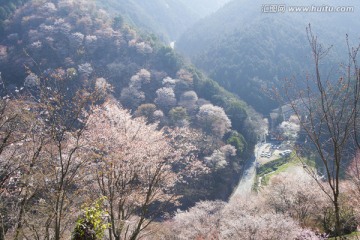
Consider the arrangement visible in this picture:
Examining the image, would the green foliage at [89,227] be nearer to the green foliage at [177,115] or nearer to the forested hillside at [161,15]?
the green foliage at [177,115]

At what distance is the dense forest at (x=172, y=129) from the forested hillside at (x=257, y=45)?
0.47 meters

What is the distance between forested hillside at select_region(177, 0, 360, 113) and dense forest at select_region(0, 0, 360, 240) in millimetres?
468

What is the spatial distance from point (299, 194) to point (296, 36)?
68084mm

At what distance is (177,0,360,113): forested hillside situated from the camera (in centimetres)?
6375

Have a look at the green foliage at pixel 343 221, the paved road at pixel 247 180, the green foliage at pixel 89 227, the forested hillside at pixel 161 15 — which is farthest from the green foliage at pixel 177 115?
the forested hillside at pixel 161 15

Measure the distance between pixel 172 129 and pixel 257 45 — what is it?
4825cm

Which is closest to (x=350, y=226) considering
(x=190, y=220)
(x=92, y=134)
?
(x=190, y=220)

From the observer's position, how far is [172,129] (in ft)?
111

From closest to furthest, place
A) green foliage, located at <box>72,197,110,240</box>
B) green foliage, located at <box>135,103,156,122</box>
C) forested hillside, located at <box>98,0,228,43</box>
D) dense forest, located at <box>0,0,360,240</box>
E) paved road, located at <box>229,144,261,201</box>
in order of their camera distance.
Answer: green foliage, located at <box>72,197,110,240</box>, dense forest, located at <box>0,0,360,240</box>, paved road, located at <box>229,144,261,201</box>, green foliage, located at <box>135,103,156,122</box>, forested hillside, located at <box>98,0,228,43</box>

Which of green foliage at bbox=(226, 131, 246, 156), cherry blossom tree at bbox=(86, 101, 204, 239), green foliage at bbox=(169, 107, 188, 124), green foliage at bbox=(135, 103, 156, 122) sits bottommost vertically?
green foliage at bbox=(135, 103, 156, 122)

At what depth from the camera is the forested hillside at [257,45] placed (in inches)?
2510

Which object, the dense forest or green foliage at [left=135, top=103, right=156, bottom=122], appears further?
green foliage at [left=135, top=103, right=156, bottom=122]

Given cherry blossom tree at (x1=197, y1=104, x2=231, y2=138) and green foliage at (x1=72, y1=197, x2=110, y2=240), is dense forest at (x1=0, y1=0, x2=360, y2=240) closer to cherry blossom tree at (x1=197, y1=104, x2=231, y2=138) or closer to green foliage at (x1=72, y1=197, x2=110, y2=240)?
green foliage at (x1=72, y1=197, x2=110, y2=240)

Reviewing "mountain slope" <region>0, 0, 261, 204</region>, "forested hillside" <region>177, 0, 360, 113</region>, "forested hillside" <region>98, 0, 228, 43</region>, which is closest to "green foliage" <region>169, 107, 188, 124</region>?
"mountain slope" <region>0, 0, 261, 204</region>
